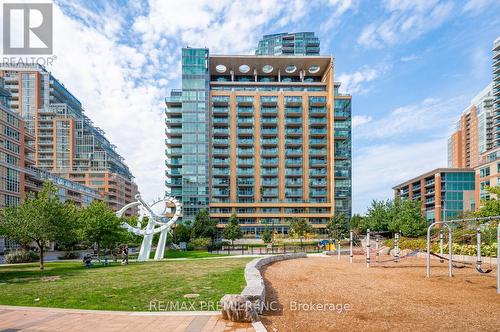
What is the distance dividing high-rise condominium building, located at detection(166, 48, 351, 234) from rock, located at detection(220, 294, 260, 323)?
65.8 metres

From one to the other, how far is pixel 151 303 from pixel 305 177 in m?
69.2

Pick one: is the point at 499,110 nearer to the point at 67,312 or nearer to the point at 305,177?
the point at 305,177

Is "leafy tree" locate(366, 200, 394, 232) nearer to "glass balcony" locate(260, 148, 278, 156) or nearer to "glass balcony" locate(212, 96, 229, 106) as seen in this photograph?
"glass balcony" locate(260, 148, 278, 156)

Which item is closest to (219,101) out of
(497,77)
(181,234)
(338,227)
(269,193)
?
(269,193)

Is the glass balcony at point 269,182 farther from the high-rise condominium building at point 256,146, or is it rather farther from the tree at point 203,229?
the tree at point 203,229

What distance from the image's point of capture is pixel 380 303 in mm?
10492

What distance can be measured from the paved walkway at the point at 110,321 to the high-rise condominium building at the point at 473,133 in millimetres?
146224

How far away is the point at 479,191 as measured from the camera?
7769cm

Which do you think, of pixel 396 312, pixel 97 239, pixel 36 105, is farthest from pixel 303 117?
pixel 36 105

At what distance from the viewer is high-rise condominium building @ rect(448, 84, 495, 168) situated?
427 ft

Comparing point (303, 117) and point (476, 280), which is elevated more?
point (303, 117)

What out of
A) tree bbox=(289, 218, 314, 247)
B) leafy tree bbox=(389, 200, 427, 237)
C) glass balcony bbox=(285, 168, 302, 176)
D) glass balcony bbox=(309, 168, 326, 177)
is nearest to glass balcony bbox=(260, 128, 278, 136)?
glass balcony bbox=(285, 168, 302, 176)

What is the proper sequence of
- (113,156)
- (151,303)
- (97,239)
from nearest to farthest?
(151,303) < (97,239) < (113,156)

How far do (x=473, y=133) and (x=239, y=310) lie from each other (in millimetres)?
170839
